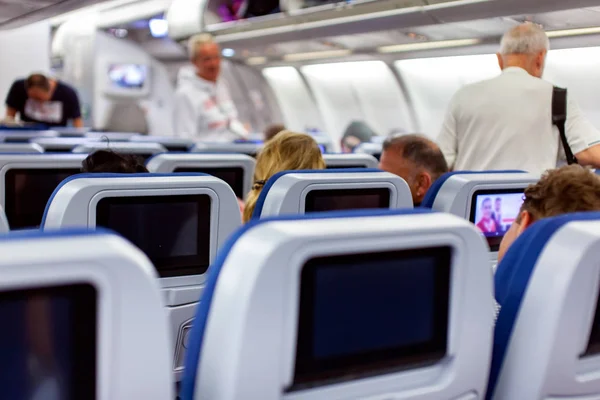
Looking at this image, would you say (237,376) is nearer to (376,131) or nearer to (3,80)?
(376,131)

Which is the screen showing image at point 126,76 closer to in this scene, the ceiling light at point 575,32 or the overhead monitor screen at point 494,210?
the ceiling light at point 575,32

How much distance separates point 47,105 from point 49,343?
9.12 m

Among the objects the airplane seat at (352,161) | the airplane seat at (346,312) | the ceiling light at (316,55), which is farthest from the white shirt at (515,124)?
the ceiling light at (316,55)

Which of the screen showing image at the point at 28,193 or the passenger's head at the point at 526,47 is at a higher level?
the passenger's head at the point at 526,47

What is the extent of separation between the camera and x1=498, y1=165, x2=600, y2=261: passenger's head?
7.07 ft

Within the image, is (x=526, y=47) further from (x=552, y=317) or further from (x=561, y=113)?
(x=552, y=317)

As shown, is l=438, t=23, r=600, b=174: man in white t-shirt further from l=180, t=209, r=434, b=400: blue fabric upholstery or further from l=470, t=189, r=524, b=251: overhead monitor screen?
l=180, t=209, r=434, b=400: blue fabric upholstery

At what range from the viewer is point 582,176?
2193 mm

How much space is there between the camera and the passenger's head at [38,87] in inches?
358

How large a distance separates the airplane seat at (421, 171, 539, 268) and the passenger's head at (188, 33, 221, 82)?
164 inches

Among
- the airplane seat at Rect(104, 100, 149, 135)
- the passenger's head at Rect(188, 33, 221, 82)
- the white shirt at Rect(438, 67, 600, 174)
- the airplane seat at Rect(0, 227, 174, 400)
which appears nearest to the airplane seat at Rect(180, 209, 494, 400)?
the airplane seat at Rect(0, 227, 174, 400)

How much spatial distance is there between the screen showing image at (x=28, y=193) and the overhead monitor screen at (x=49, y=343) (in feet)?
7.95

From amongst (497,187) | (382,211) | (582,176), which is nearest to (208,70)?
(497,187)

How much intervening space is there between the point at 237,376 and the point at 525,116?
11.3ft
